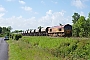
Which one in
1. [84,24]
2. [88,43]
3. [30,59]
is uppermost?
[84,24]

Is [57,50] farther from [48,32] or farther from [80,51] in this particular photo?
[48,32]

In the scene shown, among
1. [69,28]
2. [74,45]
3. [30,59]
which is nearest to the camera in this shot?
[30,59]

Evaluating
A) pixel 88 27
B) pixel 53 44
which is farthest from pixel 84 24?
pixel 53 44

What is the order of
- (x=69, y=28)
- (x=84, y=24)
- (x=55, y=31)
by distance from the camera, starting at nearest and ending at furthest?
(x=69, y=28) < (x=55, y=31) < (x=84, y=24)

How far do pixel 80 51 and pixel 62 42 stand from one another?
6.15 metres

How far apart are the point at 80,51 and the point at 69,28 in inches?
984

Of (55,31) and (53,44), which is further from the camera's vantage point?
(55,31)

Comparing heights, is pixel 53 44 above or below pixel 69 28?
below

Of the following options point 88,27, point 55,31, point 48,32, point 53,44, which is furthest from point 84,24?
point 53,44

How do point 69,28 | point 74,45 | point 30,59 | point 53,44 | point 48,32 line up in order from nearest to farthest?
point 30,59 < point 74,45 < point 53,44 < point 69,28 < point 48,32

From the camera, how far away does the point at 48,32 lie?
6150 centimetres

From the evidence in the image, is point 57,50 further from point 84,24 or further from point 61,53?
point 84,24

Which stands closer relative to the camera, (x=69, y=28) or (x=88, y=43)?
(x=88, y=43)

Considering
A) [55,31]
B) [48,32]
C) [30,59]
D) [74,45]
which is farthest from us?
[48,32]
